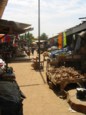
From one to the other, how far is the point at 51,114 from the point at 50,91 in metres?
3.79

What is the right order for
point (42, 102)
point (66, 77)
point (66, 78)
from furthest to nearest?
1. point (66, 77)
2. point (66, 78)
3. point (42, 102)

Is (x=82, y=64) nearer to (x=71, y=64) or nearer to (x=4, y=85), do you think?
(x=71, y=64)

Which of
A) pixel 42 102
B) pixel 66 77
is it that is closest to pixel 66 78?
pixel 66 77

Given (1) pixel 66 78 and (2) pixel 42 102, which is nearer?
(2) pixel 42 102

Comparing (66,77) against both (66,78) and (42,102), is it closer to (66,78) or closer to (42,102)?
(66,78)

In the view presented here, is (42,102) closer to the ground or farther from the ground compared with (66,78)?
closer to the ground

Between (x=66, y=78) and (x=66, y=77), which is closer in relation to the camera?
(x=66, y=78)

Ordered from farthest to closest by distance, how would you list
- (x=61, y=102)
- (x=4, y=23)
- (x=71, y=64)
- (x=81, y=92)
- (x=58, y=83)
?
(x=71, y=64) → (x=58, y=83) → (x=61, y=102) → (x=81, y=92) → (x=4, y=23)

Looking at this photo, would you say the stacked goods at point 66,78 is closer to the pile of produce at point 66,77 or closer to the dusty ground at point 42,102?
the pile of produce at point 66,77

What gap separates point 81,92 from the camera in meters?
9.95

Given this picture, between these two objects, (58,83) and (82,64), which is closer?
(58,83)

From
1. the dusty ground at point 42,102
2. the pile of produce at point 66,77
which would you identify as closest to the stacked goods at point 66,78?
the pile of produce at point 66,77

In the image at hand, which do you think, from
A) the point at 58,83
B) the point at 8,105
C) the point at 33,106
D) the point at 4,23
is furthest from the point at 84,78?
the point at 8,105

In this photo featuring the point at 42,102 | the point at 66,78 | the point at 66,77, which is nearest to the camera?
the point at 42,102
